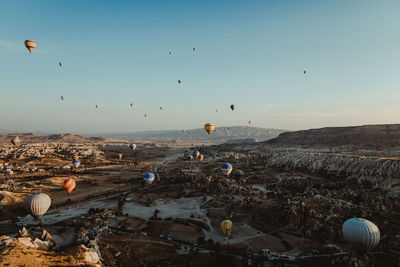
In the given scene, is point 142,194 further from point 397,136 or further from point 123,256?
point 397,136

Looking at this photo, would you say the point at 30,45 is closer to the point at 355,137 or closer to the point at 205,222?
the point at 205,222

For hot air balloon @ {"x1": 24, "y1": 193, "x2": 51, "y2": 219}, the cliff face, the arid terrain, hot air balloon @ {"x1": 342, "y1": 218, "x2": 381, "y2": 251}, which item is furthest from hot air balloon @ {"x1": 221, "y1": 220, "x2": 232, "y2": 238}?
the cliff face

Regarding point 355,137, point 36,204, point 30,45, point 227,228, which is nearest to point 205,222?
point 227,228

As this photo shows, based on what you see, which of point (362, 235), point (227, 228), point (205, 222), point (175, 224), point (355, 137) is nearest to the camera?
point (362, 235)

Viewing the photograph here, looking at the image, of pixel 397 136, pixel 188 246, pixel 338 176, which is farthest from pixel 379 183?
pixel 397 136

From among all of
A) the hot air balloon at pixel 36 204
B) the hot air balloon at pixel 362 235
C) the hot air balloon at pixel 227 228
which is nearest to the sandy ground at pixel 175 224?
the hot air balloon at pixel 227 228

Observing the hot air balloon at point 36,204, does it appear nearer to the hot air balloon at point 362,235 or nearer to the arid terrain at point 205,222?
the arid terrain at point 205,222
